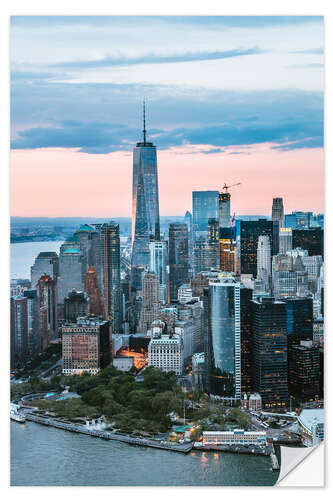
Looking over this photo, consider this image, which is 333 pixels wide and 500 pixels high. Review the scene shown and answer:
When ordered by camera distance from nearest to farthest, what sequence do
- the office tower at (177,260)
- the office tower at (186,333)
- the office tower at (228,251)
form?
the office tower at (186,333), the office tower at (228,251), the office tower at (177,260)

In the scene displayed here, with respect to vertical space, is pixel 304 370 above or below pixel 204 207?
below

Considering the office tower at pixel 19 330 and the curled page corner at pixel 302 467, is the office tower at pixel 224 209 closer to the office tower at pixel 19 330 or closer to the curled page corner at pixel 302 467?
the office tower at pixel 19 330

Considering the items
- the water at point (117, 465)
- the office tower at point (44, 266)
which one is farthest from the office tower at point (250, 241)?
the water at point (117, 465)

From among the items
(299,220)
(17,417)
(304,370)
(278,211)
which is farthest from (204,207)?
(17,417)

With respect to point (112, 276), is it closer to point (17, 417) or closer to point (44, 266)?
point (44, 266)

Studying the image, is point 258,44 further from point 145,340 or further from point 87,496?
point 87,496
